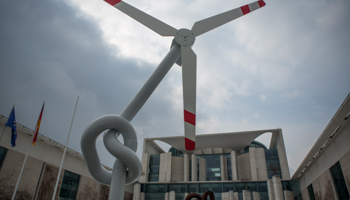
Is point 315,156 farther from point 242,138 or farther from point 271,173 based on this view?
point 242,138

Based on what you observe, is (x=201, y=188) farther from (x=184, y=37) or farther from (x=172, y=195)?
(x=184, y=37)

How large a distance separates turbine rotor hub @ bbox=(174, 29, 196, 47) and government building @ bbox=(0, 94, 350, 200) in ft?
47.6

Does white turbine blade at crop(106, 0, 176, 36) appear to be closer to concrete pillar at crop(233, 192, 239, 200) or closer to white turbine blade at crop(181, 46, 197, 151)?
white turbine blade at crop(181, 46, 197, 151)

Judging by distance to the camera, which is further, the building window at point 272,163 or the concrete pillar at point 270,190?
the building window at point 272,163

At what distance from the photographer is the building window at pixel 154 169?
164ft

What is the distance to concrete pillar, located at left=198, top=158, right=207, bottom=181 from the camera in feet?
160

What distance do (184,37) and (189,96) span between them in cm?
174

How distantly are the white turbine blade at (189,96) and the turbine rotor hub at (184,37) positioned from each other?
1.09ft

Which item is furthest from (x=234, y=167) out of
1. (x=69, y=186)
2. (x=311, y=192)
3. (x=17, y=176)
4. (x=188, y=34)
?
(x=188, y=34)

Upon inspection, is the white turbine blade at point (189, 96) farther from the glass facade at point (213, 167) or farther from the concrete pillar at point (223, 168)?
the glass facade at point (213, 167)

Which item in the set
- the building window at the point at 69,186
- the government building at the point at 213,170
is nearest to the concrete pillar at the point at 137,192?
the government building at the point at 213,170

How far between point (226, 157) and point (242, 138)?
5.55 meters

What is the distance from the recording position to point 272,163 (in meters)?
44.7

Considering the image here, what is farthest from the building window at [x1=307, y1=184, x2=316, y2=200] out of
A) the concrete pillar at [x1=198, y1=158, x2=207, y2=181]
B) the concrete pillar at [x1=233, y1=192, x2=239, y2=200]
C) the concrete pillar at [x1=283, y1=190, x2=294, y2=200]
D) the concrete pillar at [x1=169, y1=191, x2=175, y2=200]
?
the concrete pillar at [x1=169, y1=191, x2=175, y2=200]
